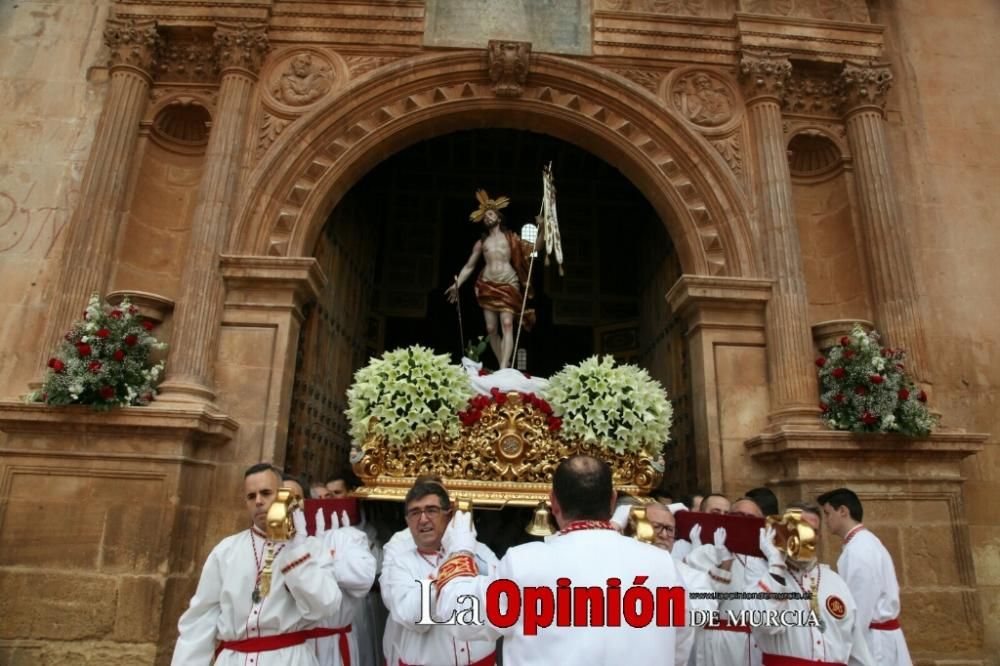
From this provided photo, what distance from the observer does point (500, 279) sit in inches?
343

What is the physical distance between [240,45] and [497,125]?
139 inches

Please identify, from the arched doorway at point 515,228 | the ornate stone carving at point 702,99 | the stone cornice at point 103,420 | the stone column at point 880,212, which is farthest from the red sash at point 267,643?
the ornate stone carving at point 702,99

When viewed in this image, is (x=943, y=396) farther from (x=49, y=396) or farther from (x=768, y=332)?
(x=49, y=396)

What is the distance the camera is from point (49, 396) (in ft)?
22.5

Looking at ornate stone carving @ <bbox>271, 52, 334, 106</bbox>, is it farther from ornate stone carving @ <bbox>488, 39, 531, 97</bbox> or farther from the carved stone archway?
ornate stone carving @ <bbox>488, 39, 531, 97</bbox>

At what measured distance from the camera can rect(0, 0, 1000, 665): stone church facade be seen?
714 centimetres

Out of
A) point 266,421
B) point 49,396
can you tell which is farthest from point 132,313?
point 266,421

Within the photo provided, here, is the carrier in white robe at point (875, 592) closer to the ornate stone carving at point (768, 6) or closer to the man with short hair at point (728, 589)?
the man with short hair at point (728, 589)

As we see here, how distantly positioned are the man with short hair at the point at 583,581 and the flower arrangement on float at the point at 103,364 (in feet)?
Result: 17.7

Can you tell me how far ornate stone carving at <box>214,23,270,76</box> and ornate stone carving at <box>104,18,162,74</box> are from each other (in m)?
0.83

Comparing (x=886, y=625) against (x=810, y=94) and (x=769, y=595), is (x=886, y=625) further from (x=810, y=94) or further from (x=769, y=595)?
(x=810, y=94)

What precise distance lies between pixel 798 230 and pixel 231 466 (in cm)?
774

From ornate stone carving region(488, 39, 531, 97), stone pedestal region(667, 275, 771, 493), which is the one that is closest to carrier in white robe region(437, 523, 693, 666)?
stone pedestal region(667, 275, 771, 493)

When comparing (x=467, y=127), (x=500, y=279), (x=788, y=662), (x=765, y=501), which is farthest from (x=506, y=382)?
(x=788, y=662)
